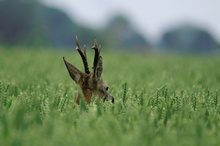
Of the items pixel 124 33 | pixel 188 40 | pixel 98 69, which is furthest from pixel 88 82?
pixel 124 33

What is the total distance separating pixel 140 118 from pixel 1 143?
1.18 m

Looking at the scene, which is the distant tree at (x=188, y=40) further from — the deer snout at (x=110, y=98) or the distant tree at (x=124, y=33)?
the deer snout at (x=110, y=98)

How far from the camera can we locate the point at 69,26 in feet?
351

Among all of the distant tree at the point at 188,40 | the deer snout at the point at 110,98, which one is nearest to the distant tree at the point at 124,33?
the distant tree at the point at 188,40

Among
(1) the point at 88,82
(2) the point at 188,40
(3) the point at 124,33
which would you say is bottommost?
(1) the point at 88,82

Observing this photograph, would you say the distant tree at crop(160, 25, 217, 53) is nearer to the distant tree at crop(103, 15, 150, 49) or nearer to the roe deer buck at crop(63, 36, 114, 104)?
the distant tree at crop(103, 15, 150, 49)

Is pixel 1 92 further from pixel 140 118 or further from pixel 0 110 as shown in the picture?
pixel 140 118

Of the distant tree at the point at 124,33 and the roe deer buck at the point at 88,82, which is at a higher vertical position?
the distant tree at the point at 124,33

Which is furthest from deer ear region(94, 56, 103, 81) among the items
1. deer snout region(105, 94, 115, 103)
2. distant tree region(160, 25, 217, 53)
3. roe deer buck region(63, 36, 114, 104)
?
distant tree region(160, 25, 217, 53)

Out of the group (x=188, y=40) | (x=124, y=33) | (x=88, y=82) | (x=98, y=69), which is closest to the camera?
(x=98, y=69)

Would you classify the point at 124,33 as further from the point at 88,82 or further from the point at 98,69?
the point at 98,69

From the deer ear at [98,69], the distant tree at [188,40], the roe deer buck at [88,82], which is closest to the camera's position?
the deer ear at [98,69]

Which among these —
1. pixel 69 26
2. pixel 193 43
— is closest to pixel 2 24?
pixel 69 26

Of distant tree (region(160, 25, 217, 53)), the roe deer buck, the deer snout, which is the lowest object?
the deer snout
